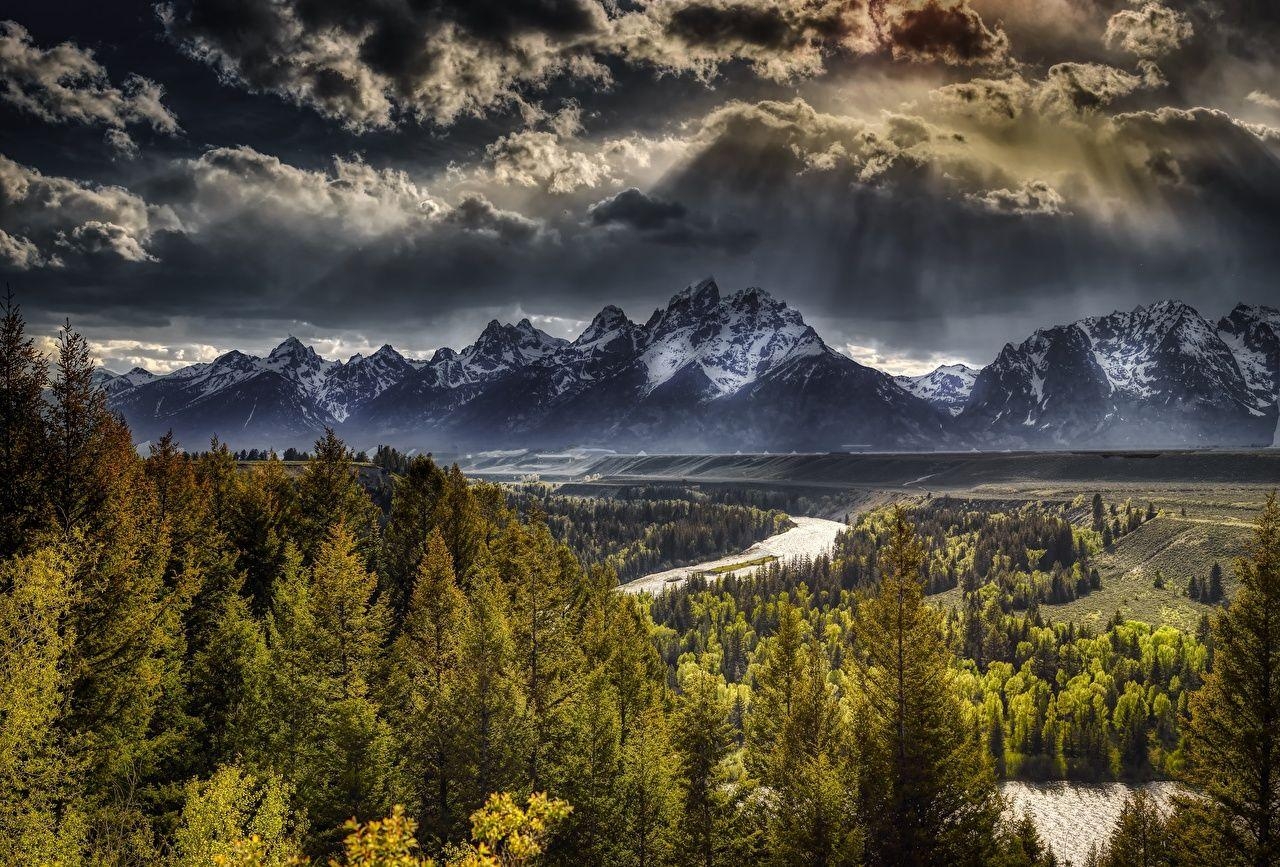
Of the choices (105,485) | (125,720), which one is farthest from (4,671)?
(105,485)

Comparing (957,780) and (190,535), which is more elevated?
(190,535)

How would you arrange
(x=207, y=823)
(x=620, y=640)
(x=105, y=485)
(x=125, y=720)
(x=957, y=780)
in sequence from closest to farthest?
(x=207, y=823), (x=125, y=720), (x=105, y=485), (x=957, y=780), (x=620, y=640)

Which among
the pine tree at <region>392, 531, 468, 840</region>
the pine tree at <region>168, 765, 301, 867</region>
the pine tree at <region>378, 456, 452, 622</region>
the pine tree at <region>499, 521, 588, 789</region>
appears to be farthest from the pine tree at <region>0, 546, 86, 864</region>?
the pine tree at <region>378, 456, 452, 622</region>

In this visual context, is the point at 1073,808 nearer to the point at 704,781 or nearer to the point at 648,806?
the point at 704,781

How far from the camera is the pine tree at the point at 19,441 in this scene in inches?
1214

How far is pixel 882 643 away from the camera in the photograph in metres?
37.5

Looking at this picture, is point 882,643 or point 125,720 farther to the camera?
point 882,643

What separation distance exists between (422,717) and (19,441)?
76.4 ft

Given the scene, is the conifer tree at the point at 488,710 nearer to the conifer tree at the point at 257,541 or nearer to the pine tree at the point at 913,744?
the pine tree at the point at 913,744

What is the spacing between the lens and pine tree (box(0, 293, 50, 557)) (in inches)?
1214

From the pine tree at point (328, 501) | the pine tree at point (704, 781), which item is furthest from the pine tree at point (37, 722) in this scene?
the pine tree at point (328, 501)

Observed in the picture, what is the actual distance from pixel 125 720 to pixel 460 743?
1510cm

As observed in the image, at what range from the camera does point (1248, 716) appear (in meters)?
31.3

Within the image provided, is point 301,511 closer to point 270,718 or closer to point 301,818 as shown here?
point 270,718
